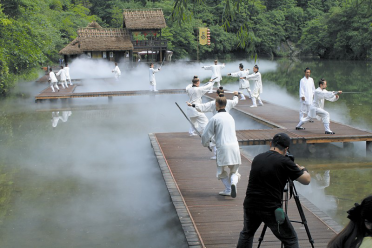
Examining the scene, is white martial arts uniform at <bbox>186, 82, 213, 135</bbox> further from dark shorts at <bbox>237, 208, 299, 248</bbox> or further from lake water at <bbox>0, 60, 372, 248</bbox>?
dark shorts at <bbox>237, 208, 299, 248</bbox>

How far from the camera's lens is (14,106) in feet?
77.7

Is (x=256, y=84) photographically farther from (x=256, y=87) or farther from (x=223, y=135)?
(x=223, y=135)

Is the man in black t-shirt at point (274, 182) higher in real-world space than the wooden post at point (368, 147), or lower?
higher

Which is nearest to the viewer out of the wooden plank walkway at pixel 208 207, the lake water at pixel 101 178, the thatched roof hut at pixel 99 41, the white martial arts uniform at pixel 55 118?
the wooden plank walkway at pixel 208 207

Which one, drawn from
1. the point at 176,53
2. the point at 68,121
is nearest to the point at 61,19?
the point at 176,53

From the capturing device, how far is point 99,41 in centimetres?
5088

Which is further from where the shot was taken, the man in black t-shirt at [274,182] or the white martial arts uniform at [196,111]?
the white martial arts uniform at [196,111]

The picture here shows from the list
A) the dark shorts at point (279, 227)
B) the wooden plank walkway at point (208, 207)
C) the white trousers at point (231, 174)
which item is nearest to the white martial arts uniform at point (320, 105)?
the wooden plank walkway at point (208, 207)

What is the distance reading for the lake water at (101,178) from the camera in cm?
783

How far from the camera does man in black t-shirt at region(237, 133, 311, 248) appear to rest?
4848 millimetres

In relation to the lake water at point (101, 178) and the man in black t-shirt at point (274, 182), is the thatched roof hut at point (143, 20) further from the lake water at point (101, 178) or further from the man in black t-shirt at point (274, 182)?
the man in black t-shirt at point (274, 182)

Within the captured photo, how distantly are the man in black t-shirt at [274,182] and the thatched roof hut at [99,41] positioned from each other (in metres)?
47.3

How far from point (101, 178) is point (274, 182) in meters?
6.74

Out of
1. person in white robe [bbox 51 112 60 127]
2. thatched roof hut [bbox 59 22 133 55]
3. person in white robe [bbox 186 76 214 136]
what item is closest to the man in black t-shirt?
person in white robe [bbox 186 76 214 136]
